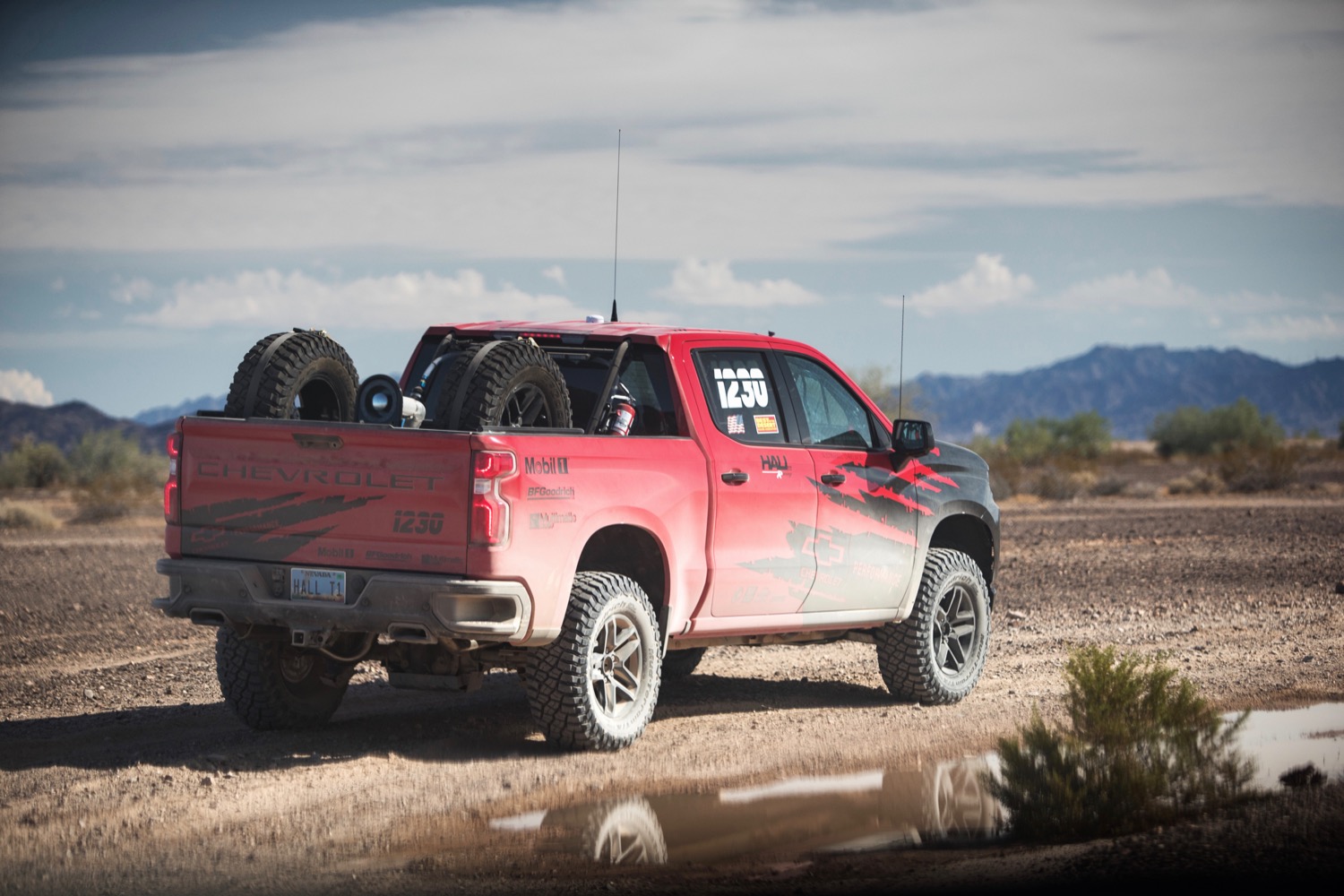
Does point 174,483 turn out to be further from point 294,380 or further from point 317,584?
point 317,584

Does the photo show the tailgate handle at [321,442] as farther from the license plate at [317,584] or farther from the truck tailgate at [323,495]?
the license plate at [317,584]

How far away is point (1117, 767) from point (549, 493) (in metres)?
2.90

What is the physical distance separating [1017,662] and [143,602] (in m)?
9.45

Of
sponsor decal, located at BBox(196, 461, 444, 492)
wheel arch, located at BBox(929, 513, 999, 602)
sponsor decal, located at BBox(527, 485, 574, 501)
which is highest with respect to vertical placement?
sponsor decal, located at BBox(196, 461, 444, 492)

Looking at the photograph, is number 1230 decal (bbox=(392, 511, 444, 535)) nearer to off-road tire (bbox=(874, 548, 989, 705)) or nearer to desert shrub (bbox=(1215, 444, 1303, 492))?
off-road tire (bbox=(874, 548, 989, 705))

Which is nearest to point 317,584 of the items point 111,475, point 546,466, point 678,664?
point 546,466

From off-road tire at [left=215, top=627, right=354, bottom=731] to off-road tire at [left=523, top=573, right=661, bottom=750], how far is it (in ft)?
4.94

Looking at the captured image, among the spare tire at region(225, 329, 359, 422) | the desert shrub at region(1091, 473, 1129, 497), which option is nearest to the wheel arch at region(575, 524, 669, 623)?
the spare tire at region(225, 329, 359, 422)

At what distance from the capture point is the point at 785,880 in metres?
6.33

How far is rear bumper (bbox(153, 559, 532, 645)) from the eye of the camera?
7.71 meters

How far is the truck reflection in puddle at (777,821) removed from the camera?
6871 millimetres

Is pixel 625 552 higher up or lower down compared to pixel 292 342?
lower down

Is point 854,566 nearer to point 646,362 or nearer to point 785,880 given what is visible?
point 646,362

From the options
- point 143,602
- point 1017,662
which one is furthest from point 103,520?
point 1017,662
